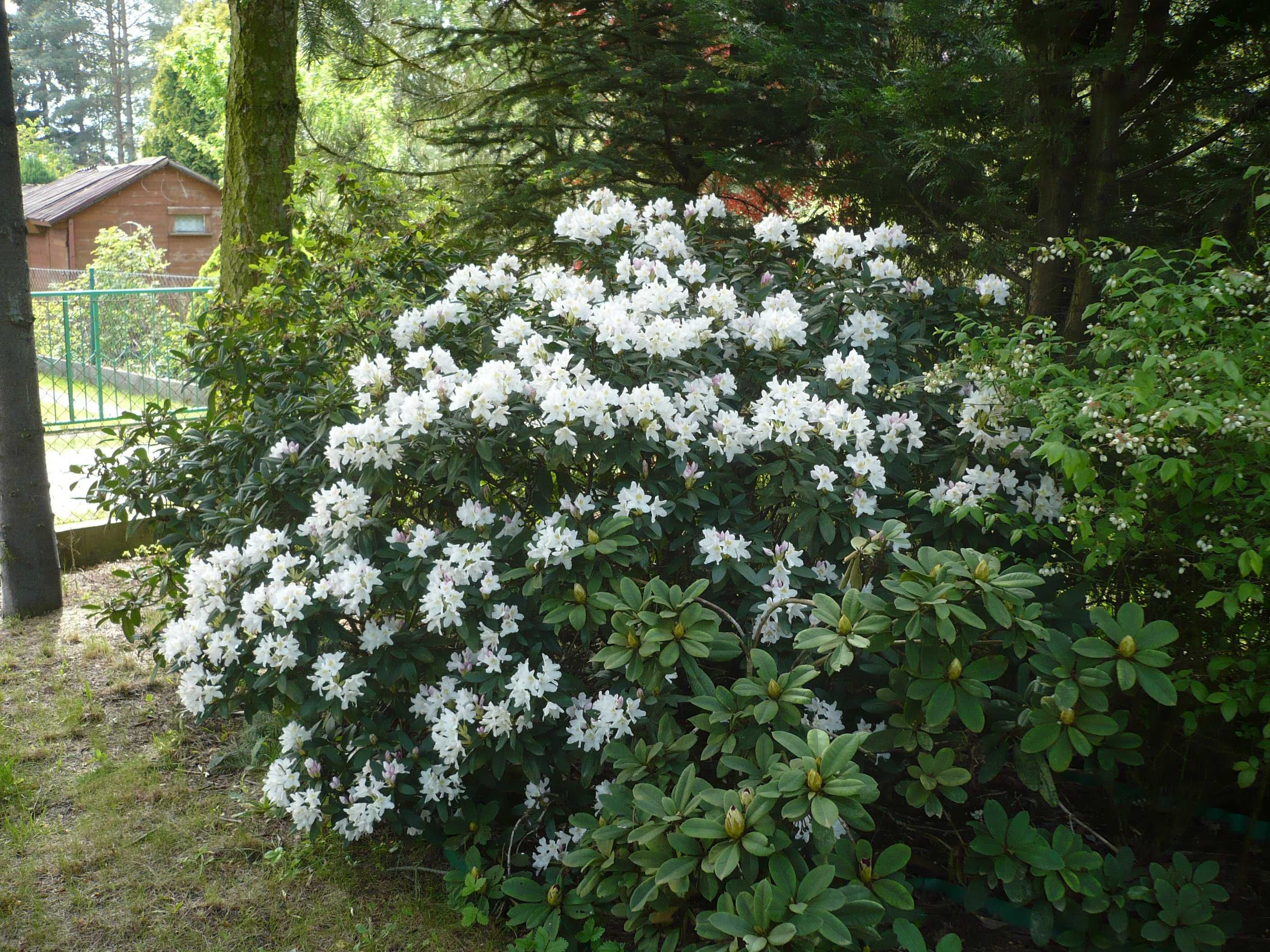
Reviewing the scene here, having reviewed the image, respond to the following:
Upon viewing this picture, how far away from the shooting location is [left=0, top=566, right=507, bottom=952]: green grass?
2.38 metres

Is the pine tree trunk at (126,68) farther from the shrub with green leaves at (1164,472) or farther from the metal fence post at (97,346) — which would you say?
the shrub with green leaves at (1164,472)

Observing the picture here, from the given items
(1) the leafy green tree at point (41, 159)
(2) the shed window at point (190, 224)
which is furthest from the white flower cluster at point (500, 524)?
(1) the leafy green tree at point (41, 159)

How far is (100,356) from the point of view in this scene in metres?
9.23

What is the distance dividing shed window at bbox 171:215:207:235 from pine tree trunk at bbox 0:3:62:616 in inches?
Result: 853

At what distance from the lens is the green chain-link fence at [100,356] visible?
28.8ft

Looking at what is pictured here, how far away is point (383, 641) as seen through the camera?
2.40 meters

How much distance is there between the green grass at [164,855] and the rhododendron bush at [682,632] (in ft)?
0.54

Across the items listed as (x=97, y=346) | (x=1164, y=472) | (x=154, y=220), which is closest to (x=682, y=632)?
(x=1164, y=472)

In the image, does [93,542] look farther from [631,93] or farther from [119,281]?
[119,281]

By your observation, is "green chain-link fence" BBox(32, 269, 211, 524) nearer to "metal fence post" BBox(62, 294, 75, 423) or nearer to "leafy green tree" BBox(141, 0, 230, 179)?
"metal fence post" BBox(62, 294, 75, 423)

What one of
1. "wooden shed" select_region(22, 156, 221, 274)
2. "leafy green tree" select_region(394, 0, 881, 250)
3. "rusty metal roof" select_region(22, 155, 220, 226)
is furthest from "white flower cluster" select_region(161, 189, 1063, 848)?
"rusty metal roof" select_region(22, 155, 220, 226)

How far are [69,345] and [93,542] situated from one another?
15.6ft

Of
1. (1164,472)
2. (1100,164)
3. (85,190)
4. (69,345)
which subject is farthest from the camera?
(85,190)

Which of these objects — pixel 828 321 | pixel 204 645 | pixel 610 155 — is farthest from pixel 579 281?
pixel 610 155
